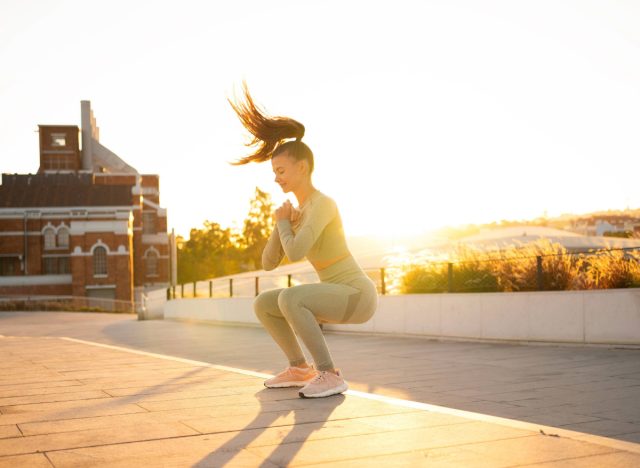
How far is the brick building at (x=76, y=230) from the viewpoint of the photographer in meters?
63.3

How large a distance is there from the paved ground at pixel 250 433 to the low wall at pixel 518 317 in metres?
5.64

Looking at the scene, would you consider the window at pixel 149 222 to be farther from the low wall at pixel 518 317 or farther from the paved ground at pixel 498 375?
the paved ground at pixel 498 375

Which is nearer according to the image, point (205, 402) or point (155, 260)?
point (205, 402)

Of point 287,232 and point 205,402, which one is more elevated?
point 287,232

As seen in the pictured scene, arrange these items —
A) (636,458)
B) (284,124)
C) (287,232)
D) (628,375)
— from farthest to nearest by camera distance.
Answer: (628,375) → (284,124) → (287,232) → (636,458)

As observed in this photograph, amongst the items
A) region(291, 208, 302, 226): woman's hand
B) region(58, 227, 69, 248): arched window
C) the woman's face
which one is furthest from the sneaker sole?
region(58, 227, 69, 248): arched window

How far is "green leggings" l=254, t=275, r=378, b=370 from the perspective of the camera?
5648 mm

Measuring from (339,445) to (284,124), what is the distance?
108 inches

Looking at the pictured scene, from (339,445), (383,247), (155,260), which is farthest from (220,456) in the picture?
(155,260)

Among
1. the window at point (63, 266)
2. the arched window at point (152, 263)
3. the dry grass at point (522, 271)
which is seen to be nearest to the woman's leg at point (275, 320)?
the dry grass at point (522, 271)

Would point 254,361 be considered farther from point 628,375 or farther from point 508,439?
point 508,439

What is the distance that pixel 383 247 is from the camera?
2280 inches

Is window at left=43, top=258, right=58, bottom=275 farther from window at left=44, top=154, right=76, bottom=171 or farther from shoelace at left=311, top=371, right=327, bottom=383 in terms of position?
shoelace at left=311, top=371, right=327, bottom=383

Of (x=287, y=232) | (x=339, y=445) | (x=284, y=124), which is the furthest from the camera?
(x=284, y=124)
